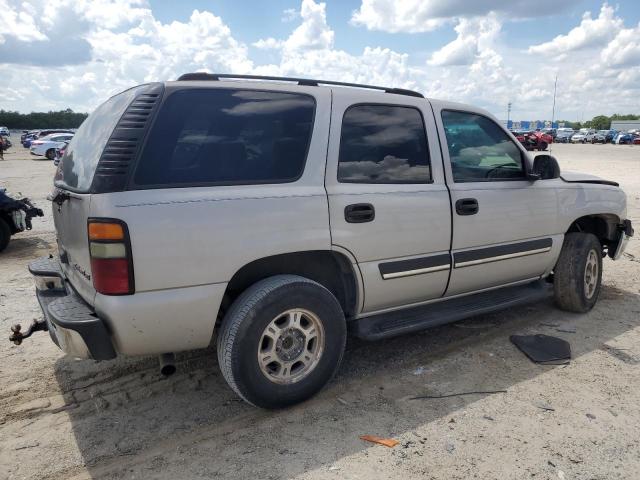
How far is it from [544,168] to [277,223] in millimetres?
2514

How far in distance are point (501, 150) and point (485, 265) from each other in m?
0.99

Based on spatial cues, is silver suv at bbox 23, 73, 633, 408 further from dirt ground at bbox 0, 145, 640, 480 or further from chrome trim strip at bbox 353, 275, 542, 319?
dirt ground at bbox 0, 145, 640, 480

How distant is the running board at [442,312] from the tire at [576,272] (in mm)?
197

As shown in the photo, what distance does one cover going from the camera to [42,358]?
4.07 metres

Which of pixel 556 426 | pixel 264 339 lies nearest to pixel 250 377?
pixel 264 339

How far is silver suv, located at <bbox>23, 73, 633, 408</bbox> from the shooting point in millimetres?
2732

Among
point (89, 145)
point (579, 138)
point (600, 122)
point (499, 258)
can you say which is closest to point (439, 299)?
point (499, 258)

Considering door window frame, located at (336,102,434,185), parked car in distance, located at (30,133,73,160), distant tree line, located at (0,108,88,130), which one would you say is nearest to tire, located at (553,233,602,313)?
door window frame, located at (336,102,434,185)

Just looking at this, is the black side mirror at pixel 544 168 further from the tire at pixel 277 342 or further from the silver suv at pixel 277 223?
the tire at pixel 277 342

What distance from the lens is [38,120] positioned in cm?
8625

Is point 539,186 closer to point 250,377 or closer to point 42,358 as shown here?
point 250,377

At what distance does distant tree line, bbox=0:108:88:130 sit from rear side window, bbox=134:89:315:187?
88.6 metres

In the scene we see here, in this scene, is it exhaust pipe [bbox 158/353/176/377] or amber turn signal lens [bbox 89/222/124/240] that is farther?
exhaust pipe [bbox 158/353/176/377]

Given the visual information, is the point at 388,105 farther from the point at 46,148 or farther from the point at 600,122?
the point at 600,122
